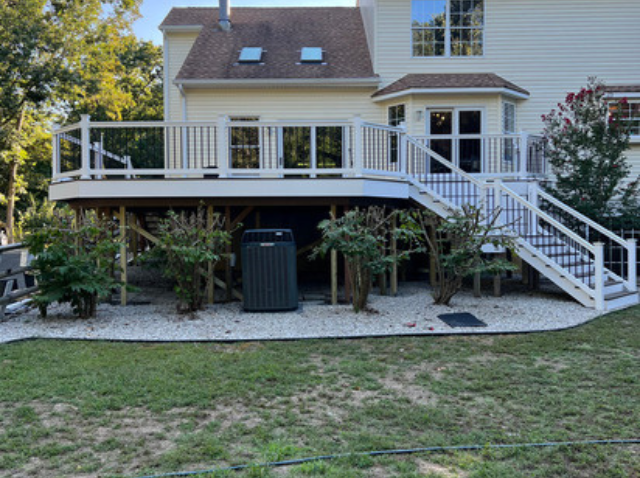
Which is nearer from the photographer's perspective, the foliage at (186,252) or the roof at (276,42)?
the foliage at (186,252)

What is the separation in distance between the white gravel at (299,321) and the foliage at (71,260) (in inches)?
15.0

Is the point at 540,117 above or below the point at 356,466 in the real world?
above

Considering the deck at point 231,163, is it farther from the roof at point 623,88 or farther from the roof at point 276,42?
the roof at point 623,88

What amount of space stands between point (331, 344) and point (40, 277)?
13.7ft

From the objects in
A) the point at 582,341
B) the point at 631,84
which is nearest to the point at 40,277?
the point at 582,341

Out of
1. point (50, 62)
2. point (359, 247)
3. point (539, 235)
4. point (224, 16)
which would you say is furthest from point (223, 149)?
point (50, 62)

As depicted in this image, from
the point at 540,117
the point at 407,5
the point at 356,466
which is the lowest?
the point at 356,466

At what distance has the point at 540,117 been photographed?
13.4 metres

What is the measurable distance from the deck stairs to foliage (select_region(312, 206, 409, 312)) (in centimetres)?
190

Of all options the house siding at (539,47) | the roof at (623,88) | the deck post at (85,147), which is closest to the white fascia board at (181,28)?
the house siding at (539,47)

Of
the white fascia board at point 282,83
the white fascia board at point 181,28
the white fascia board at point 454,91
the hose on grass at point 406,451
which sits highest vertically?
the white fascia board at point 181,28

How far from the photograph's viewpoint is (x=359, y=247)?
7.73 m

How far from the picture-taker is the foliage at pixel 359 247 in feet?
25.5

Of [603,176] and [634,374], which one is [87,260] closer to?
[634,374]
